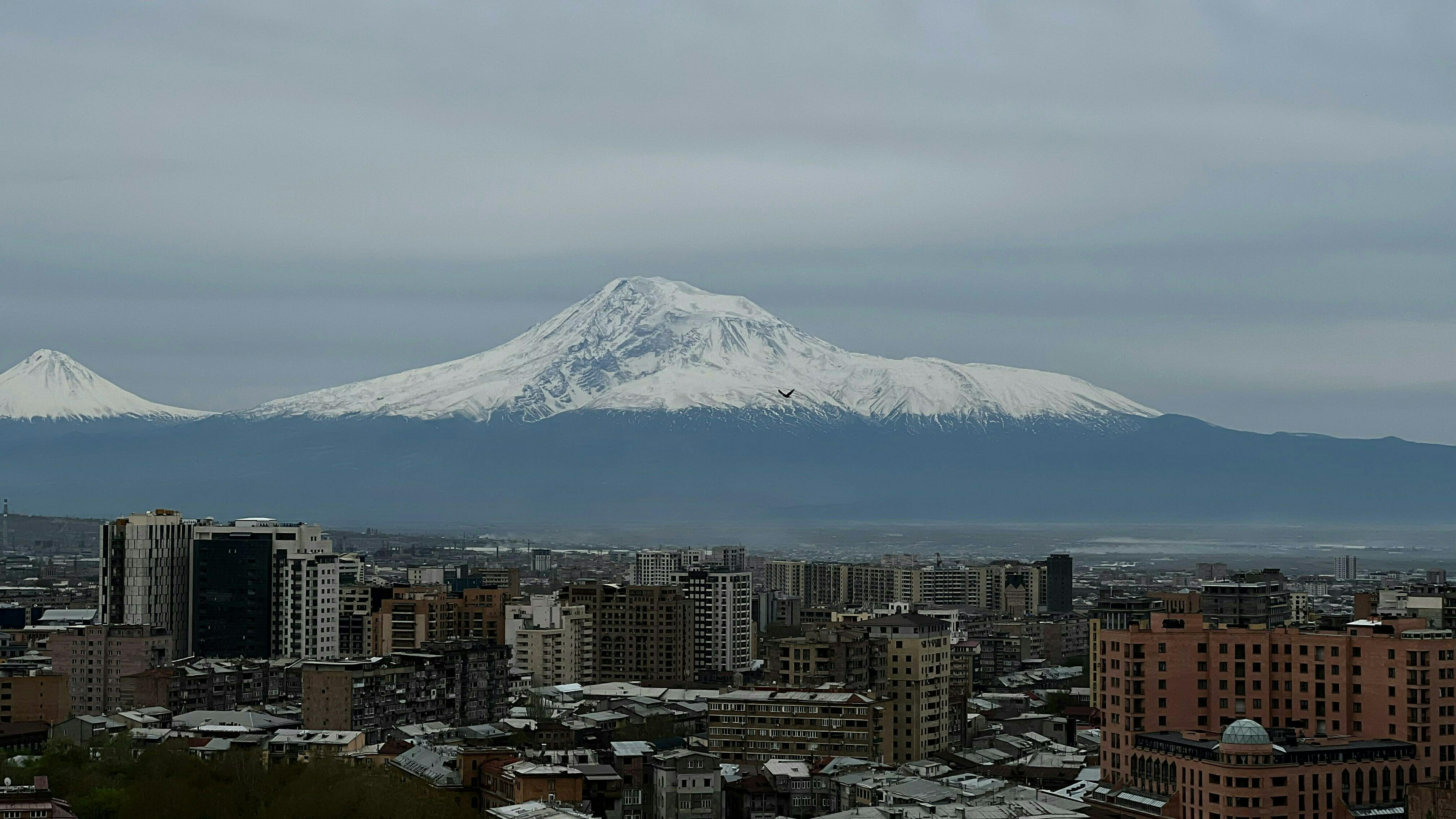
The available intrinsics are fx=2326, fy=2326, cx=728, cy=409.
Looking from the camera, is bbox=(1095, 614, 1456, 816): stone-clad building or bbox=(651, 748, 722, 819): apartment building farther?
bbox=(651, 748, 722, 819): apartment building

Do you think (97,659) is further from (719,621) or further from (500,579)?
(500,579)

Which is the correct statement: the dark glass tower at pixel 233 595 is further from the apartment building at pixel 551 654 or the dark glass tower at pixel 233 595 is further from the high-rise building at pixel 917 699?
the high-rise building at pixel 917 699

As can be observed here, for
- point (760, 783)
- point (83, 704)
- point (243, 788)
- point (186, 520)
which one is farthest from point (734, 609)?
point (243, 788)

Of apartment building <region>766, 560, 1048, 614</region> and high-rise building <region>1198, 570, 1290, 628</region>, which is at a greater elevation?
high-rise building <region>1198, 570, 1290, 628</region>

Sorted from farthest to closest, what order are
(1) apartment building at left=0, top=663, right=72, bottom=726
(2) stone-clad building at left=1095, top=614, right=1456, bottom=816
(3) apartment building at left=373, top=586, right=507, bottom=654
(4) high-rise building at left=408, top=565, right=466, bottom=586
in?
(4) high-rise building at left=408, top=565, right=466, bottom=586, (3) apartment building at left=373, top=586, right=507, bottom=654, (1) apartment building at left=0, top=663, right=72, bottom=726, (2) stone-clad building at left=1095, top=614, right=1456, bottom=816

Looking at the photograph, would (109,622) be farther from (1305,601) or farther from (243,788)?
(1305,601)

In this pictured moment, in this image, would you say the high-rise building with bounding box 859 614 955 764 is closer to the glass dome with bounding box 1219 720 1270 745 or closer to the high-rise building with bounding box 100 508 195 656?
the glass dome with bounding box 1219 720 1270 745

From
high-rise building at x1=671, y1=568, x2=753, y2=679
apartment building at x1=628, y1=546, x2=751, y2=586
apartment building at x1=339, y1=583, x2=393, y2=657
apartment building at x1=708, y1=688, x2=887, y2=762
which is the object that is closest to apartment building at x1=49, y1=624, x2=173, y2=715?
apartment building at x1=339, y1=583, x2=393, y2=657

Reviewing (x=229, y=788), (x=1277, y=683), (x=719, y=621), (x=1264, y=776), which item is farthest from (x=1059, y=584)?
(x=1264, y=776)
